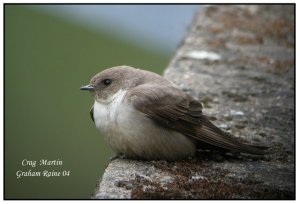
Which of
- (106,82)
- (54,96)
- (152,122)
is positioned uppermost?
(106,82)

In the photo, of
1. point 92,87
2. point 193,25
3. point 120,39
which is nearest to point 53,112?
point 193,25

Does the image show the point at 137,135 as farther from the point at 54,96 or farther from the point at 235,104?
the point at 54,96

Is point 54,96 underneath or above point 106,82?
underneath

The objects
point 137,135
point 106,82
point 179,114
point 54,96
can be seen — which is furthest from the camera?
point 54,96

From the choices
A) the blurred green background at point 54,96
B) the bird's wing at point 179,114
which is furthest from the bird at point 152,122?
the blurred green background at point 54,96

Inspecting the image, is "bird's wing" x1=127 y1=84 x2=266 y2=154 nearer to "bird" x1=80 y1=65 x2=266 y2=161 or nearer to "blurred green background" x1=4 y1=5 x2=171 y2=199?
"bird" x1=80 y1=65 x2=266 y2=161

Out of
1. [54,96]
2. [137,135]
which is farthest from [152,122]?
[54,96]

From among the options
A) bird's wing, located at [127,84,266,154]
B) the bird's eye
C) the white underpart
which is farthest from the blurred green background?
bird's wing, located at [127,84,266,154]
